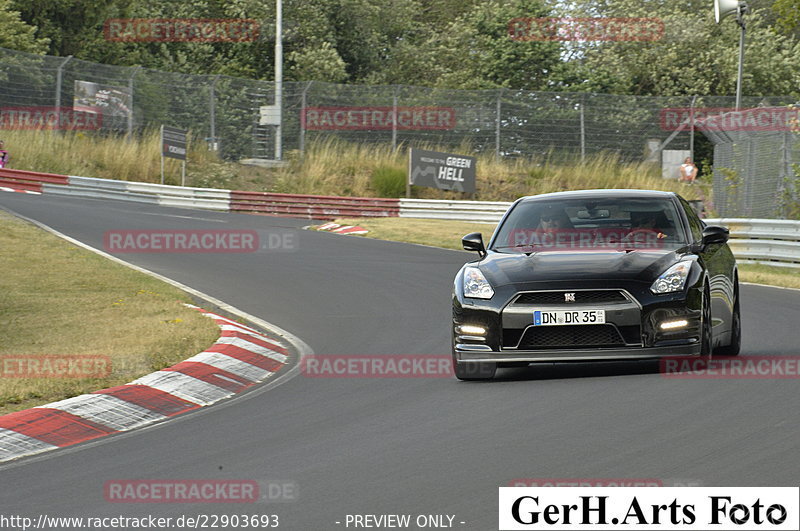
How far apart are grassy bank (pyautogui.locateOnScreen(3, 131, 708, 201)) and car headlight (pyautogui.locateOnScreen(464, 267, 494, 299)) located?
2828 centimetres

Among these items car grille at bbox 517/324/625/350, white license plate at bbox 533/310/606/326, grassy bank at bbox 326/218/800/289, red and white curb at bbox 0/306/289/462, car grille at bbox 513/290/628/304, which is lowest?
red and white curb at bbox 0/306/289/462

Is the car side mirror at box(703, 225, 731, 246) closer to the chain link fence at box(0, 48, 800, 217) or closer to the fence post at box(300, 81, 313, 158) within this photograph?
the chain link fence at box(0, 48, 800, 217)

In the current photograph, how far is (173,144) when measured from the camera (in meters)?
36.3

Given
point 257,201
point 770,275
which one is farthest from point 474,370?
point 257,201

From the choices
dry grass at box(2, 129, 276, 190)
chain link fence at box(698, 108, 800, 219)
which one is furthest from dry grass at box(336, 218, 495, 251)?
dry grass at box(2, 129, 276, 190)

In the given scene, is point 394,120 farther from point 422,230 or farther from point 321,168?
point 422,230

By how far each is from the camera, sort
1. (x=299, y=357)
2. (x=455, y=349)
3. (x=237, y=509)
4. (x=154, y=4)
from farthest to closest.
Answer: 1. (x=154, y=4)
2. (x=299, y=357)
3. (x=455, y=349)
4. (x=237, y=509)

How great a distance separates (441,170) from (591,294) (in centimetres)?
2833

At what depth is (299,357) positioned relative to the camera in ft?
36.9

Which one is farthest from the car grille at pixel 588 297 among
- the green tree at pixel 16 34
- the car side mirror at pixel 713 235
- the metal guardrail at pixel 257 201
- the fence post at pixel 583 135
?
the green tree at pixel 16 34

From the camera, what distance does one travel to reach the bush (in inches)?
1492

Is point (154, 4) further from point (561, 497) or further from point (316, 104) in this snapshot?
point (561, 497)

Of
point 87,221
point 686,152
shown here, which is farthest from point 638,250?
point 686,152

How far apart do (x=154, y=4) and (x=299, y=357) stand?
42.9 metres
